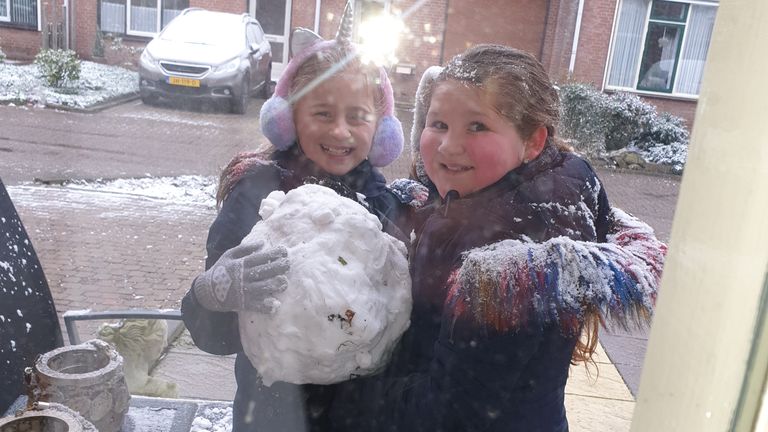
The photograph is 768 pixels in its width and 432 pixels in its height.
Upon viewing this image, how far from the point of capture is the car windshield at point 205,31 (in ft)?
39.4

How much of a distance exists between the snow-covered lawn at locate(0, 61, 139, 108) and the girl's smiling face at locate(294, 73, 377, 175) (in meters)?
10.5

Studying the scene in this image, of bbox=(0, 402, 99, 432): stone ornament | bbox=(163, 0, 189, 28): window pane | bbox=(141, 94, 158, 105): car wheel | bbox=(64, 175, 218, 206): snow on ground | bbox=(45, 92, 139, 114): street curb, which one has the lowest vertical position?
bbox=(64, 175, 218, 206): snow on ground

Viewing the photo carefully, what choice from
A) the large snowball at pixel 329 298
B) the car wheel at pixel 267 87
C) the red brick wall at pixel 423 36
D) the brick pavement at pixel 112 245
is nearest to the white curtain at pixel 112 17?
the car wheel at pixel 267 87

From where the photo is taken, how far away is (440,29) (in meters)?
13.7

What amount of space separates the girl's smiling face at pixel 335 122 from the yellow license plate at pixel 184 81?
1044 cm

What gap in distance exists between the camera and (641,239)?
122 cm

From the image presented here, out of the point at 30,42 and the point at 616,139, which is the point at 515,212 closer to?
the point at 616,139

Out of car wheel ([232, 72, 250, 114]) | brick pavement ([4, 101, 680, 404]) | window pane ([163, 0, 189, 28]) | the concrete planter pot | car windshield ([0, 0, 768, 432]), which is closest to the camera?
car windshield ([0, 0, 768, 432])

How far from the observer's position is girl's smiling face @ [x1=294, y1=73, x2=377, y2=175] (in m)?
1.66

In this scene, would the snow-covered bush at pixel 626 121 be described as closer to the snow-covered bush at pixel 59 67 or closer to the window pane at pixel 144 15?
the snow-covered bush at pixel 59 67

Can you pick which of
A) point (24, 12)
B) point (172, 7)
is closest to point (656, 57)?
point (172, 7)

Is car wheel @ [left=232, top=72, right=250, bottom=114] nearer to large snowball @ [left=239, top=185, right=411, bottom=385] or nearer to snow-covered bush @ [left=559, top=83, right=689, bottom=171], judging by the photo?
snow-covered bush @ [left=559, top=83, right=689, bottom=171]

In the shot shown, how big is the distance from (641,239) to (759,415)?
0.75 meters

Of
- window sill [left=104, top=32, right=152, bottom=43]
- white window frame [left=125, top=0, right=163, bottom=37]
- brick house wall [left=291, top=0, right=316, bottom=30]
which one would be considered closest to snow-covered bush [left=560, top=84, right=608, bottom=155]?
brick house wall [left=291, top=0, right=316, bottom=30]
